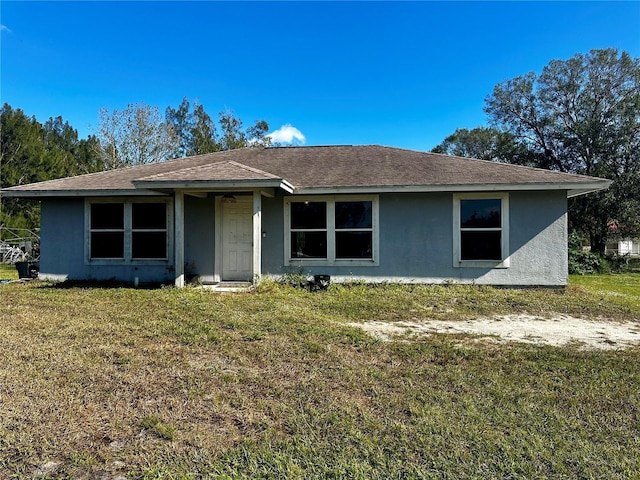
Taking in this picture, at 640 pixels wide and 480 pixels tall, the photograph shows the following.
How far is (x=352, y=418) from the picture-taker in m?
2.96

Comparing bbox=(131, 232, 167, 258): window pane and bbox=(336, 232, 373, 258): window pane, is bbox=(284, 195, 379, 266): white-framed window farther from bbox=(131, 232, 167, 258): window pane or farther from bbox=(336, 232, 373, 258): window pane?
bbox=(131, 232, 167, 258): window pane

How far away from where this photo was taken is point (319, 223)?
9.99 metres

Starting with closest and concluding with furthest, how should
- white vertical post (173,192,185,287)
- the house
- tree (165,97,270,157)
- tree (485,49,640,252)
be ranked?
white vertical post (173,192,185,287) → the house → tree (485,49,640,252) → tree (165,97,270,157)

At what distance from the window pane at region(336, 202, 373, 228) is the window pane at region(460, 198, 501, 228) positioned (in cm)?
235

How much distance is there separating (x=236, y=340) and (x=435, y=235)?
6289 mm

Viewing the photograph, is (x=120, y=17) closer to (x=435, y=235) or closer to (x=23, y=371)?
(x=435, y=235)

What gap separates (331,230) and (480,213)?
374 cm

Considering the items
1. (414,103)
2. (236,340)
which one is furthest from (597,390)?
(414,103)

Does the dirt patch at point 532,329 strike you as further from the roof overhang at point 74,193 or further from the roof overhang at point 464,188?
the roof overhang at point 74,193

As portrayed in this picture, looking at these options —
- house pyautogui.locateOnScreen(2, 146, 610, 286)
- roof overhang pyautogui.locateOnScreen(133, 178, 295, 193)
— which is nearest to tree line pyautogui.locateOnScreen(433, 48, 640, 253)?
house pyautogui.locateOnScreen(2, 146, 610, 286)

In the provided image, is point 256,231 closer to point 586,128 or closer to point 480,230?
point 480,230

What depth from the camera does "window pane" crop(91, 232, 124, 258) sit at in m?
10.6

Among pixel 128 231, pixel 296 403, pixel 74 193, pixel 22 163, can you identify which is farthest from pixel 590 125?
pixel 22 163

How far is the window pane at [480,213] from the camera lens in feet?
31.0
